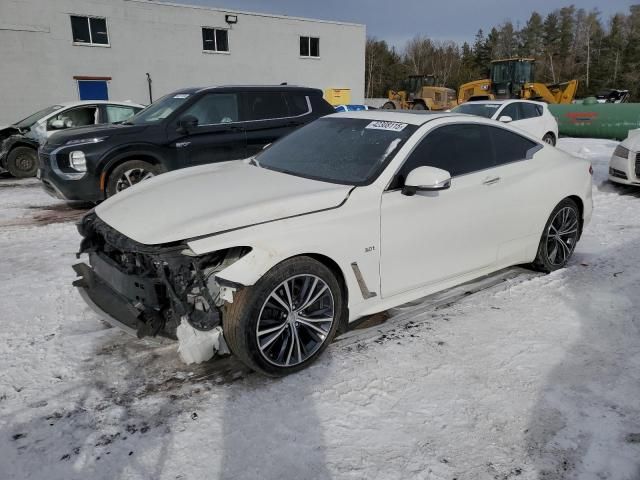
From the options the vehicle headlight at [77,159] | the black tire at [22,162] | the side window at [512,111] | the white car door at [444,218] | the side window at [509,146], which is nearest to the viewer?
the white car door at [444,218]

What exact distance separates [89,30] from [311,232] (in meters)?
23.1

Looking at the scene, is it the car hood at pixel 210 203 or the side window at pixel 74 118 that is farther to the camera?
the side window at pixel 74 118

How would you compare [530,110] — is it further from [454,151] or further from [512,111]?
[454,151]

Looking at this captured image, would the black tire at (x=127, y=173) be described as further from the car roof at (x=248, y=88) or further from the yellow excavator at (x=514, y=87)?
the yellow excavator at (x=514, y=87)

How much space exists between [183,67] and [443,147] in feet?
75.1

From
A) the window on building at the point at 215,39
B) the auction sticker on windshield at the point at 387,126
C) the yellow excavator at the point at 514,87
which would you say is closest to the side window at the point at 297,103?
the auction sticker on windshield at the point at 387,126

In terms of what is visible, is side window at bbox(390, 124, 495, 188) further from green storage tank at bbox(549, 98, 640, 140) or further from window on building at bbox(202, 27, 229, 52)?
window on building at bbox(202, 27, 229, 52)

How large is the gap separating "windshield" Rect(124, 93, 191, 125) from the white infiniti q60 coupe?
3.52 meters

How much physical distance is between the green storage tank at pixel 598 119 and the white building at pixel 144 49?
13.4m

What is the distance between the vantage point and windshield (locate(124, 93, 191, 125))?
24.1 feet

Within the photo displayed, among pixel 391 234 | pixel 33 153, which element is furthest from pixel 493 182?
pixel 33 153

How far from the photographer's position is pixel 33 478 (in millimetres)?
2334

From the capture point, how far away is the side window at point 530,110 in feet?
42.3

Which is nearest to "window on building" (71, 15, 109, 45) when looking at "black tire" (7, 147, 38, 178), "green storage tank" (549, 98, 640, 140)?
"black tire" (7, 147, 38, 178)
